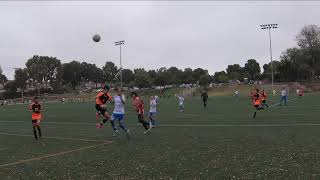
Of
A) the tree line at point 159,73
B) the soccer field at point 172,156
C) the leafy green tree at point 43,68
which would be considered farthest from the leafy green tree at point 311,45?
the soccer field at point 172,156

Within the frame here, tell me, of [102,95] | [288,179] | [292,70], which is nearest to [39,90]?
[292,70]

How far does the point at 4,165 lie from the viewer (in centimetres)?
1271

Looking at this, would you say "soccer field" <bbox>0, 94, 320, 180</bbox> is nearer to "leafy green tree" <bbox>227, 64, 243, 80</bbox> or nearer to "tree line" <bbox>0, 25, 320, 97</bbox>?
"tree line" <bbox>0, 25, 320, 97</bbox>

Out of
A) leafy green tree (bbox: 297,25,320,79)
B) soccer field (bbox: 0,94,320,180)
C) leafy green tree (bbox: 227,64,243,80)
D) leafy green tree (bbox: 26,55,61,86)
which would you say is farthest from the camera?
leafy green tree (bbox: 227,64,243,80)

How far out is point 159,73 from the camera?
170500 millimetres

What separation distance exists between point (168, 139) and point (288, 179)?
8.83 m

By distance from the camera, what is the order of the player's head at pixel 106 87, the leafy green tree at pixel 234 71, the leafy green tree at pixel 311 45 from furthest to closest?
the leafy green tree at pixel 234 71
the leafy green tree at pixel 311 45
the player's head at pixel 106 87

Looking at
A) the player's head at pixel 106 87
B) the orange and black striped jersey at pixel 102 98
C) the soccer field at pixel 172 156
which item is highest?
the player's head at pixel 106 87

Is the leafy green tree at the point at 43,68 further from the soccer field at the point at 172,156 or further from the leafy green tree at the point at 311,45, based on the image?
the soccer field at the point at 172,156

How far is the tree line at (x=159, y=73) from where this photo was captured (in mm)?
130250

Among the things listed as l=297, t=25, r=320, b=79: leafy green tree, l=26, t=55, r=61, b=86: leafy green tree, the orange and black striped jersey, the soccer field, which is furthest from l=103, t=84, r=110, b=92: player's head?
l=26, t=55, r=61, b=86: leafy green tree

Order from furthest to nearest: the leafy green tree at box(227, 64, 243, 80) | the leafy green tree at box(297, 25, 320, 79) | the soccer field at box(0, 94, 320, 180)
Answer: the leafy green tree at box(227, 64, 243, 80), the leafy green tree at box(297, 25, 320, 79), the soccer field at box(0, 94, 320, 180)

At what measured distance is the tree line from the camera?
130 metres

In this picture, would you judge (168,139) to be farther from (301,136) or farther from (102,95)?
(301,136)
